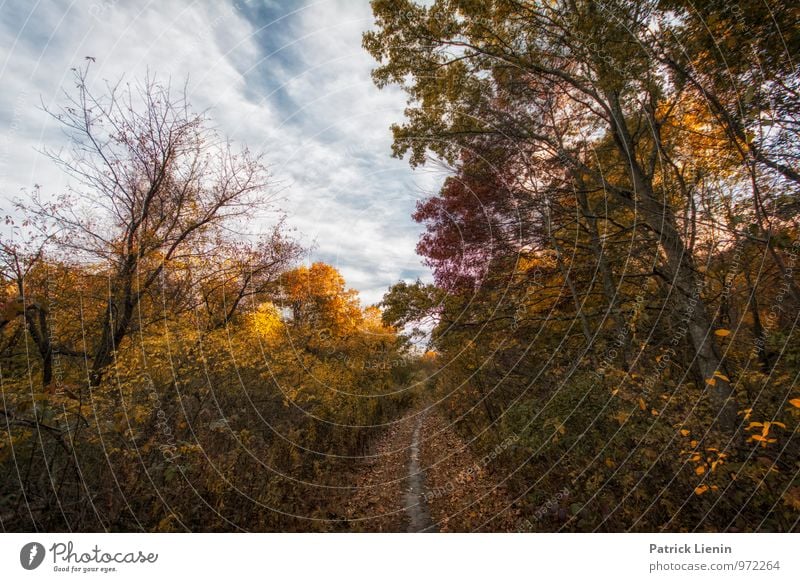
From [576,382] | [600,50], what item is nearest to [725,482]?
[576,382]

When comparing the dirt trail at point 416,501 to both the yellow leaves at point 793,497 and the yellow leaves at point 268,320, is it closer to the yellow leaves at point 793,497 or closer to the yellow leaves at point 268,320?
the yellow leaves at point 793,497

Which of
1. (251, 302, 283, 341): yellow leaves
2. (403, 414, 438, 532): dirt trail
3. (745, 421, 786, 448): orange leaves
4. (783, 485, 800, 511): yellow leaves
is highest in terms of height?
(251, 302, 283, 341): yellow leaves

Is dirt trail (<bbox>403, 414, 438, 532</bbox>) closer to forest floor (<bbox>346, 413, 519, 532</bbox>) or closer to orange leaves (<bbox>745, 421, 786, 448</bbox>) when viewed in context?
forest floor (<bbox>346, 413, 519, 532</bbox>)

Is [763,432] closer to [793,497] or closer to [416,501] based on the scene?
[793,497]

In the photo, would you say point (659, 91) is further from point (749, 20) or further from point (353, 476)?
point (353, 476)
